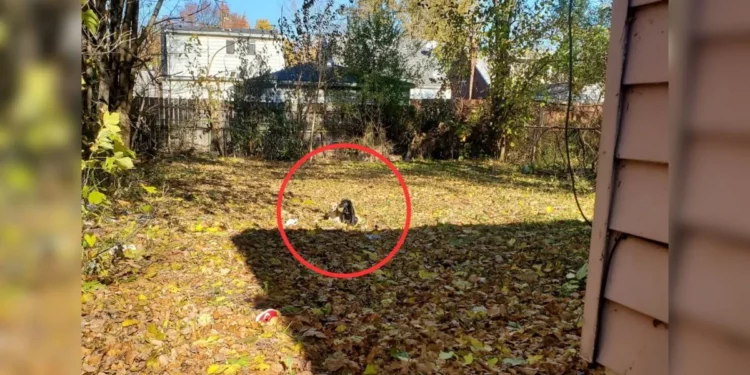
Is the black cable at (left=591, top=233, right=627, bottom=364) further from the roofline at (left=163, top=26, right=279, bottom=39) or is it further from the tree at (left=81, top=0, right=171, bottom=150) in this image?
the roofline at (left=163, top=26, right=279, bottom=39)

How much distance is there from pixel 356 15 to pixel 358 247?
9.03 m

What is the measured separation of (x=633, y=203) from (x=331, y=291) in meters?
2.78

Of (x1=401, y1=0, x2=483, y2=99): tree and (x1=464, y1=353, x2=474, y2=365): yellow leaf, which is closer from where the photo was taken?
(x1=464, y1=353, x2=474, y2=365): yellow leaf

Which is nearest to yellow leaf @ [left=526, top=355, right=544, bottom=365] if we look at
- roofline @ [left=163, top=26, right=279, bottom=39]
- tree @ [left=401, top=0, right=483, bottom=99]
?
roofline @ [left=163, top=26, right=279, bottom=39]

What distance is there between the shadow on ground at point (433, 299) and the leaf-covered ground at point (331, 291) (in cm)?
1

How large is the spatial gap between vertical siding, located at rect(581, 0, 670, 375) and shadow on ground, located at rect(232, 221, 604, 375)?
1.39 m

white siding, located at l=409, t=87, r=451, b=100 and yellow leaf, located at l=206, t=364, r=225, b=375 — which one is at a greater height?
white siding, located at l=409, t=87, r=451, b=100

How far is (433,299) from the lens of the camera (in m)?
3.46

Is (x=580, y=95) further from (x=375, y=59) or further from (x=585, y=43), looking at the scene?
(x=375, y=59)
